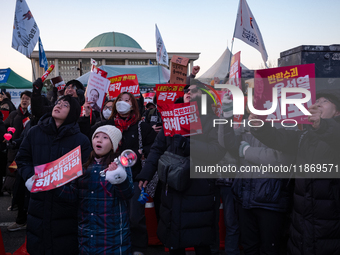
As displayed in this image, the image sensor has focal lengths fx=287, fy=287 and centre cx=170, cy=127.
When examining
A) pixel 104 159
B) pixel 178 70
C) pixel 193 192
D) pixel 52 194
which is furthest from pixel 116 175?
pixel 178 70

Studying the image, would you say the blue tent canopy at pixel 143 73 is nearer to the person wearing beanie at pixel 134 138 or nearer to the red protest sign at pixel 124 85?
the red protest sign at pixel 124 85

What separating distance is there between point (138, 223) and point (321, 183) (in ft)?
6.59

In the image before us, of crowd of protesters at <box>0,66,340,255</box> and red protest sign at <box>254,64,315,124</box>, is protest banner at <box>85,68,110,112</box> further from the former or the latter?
red protest sign at <box>254,64,315,124</box>

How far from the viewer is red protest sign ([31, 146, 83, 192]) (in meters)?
2.06

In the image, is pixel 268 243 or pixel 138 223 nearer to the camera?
pixel 268 243

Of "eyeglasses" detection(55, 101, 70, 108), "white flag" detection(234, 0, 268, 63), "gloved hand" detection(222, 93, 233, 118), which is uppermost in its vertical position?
"white flag" detection(234, 0, 268, 63)

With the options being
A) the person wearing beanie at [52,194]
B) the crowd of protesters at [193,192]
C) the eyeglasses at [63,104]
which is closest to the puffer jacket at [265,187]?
the crowd of protesters at [193,192]

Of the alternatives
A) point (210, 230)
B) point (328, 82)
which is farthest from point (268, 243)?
point (328, 82)

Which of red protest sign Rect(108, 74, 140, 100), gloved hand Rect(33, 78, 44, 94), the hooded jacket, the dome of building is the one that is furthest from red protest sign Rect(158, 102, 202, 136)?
the dome of building

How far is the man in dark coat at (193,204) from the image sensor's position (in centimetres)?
263

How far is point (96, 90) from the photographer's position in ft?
14.0

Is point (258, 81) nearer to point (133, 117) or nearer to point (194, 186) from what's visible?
point (194, 186)

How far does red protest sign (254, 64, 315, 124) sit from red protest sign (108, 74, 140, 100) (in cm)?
257

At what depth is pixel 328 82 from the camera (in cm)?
329
